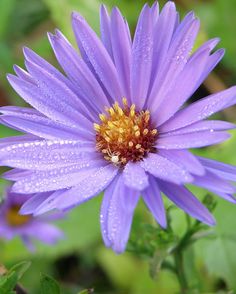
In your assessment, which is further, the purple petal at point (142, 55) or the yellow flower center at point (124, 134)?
the yellow flower center at point (124, 134)

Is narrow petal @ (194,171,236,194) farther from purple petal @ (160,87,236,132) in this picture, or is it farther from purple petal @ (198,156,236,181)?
Answer: purple petal @ (160,87,236,132)

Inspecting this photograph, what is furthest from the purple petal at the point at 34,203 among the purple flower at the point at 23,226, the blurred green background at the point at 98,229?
the purple flower at the point at 23,226

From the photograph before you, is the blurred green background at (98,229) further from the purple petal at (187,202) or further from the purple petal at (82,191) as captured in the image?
the purple petal at (187,202)

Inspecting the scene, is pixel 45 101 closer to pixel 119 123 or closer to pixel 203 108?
pixel 119 123

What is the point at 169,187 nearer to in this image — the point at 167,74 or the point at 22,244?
the point at 167,74

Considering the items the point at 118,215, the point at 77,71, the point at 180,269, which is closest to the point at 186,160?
the point at 118,215

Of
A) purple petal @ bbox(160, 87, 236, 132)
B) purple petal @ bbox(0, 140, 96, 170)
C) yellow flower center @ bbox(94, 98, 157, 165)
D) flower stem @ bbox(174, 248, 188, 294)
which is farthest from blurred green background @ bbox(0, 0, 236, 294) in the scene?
purple petal @ bbox(160, 87, 236, 132)

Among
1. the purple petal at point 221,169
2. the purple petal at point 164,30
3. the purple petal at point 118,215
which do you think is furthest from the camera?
the purple petal at point 164,30

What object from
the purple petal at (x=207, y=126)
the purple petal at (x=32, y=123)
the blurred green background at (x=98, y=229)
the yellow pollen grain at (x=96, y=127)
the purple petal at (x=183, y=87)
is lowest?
the blurred green background at (x=98, y=229)
